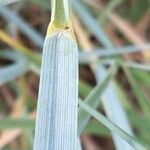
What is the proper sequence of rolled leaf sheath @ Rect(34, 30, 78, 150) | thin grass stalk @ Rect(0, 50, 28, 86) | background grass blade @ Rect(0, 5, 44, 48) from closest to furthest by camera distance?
rolled leaf sheath @ Rect(34, 30, 78, 150)
thin grass stalk @ Rect(0, 50, 28, 86)
background grass blade @ Rect(0, 5, 44, 48)

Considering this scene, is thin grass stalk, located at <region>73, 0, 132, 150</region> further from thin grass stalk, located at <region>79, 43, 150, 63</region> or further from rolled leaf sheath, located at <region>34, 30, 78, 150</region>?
rolled leaf sheath, located at <region>34, 30, 78, 150</region>

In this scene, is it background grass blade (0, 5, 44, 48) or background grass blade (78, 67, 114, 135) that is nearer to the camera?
background grass blade (78, 67, 114, 135)

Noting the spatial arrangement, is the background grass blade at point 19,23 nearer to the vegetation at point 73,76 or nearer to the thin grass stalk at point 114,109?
the vegetation at point 73,76

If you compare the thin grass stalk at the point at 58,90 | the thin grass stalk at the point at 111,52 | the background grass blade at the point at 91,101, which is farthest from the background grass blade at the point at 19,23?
the thin grass stalk at the point at 58,90

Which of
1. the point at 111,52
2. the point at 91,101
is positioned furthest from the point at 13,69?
the point at 91,101

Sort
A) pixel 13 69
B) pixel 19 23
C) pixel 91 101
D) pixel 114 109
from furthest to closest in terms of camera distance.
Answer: pixel 19 23 < pixel 13 69 < pixel 114 109 < pixel 91 101

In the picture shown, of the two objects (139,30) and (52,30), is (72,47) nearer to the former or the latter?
(52,30)

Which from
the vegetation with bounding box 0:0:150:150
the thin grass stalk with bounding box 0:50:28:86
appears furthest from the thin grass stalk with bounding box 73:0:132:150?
the thin grass stalk with bounding box 0:50:28:86

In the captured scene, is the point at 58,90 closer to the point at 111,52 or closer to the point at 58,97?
the point at 58,97
